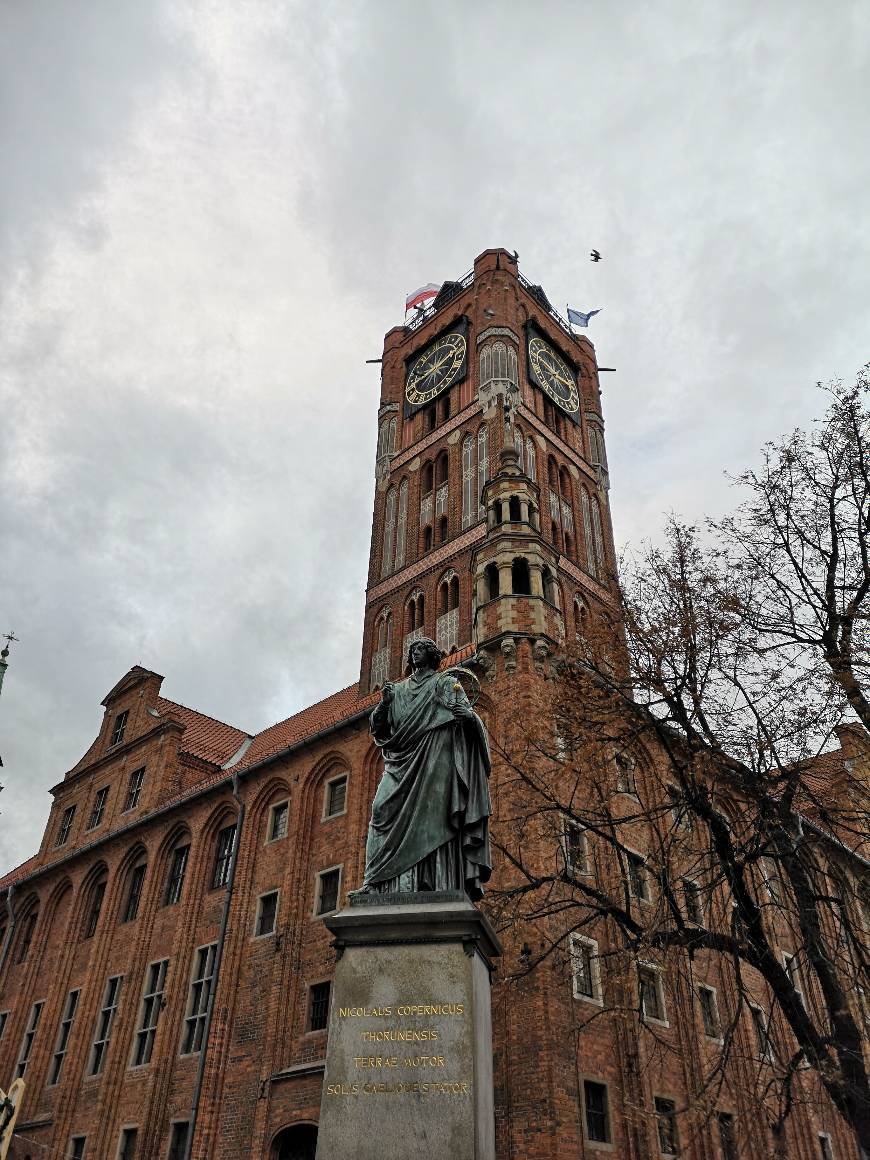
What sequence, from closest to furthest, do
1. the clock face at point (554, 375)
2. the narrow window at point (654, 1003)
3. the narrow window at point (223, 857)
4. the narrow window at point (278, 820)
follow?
the narrow window at point (654, 1003)
the narrow window at point (278, 820)
the narrow window at point (223, 857)
the clock face at point (554, 375)

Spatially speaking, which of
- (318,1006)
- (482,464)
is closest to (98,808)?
(318,1006)

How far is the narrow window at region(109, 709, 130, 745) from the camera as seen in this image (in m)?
35.4

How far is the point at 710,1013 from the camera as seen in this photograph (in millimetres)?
21953

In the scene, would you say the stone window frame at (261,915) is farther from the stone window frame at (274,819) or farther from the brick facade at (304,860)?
the stone window frame at (274,819)

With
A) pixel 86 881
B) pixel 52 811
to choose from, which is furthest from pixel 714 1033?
pixel 52 811

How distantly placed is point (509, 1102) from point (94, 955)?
16716 mm

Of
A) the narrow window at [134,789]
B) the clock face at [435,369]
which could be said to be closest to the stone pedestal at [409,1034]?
the narrow window at [134,789]

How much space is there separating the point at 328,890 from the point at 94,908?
472 inches

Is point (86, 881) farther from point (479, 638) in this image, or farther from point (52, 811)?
point (479, 638)

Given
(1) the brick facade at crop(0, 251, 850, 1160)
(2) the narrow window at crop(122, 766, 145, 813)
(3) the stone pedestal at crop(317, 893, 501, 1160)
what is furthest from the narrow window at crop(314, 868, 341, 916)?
(3) the stone pedestal at crop(317, 893, 501, 1160)

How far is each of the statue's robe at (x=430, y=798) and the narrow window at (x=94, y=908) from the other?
25.7 m

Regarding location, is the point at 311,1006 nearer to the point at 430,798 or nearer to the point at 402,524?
the point at 430,798

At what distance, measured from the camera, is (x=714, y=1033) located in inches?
833

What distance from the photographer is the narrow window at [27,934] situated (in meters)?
32.6
